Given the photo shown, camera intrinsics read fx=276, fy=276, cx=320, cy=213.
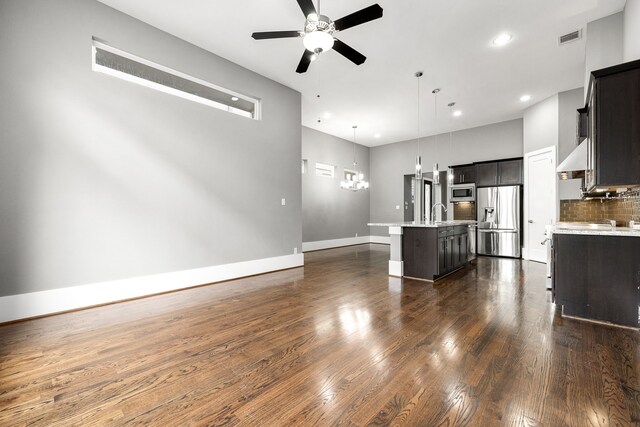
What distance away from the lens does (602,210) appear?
182 inches

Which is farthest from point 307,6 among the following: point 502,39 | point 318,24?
point 502,39

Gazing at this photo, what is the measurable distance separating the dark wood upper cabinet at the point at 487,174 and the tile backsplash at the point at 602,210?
5.94 ft

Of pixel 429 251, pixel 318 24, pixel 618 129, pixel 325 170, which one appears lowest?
pixel 429 251

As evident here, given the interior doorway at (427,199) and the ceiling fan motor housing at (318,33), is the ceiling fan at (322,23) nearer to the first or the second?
the ceiling fan motor housing at (318,33)

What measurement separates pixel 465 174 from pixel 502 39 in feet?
14.4

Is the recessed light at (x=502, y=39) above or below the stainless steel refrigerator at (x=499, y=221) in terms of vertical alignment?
above

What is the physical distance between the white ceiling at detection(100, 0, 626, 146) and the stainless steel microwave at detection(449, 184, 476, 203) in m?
2.03

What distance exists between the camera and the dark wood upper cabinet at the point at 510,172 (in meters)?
6.76

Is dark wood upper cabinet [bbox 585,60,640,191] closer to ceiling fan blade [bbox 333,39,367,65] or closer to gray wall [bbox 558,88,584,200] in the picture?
ceiling fan blade [bbox 333,39,367,65]

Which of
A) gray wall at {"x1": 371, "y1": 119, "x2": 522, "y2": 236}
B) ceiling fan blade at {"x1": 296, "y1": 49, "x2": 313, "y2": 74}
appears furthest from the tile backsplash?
ceiling fan blade at {"x1": 296, "y1": 49, "x2": 313, "y2": 74}

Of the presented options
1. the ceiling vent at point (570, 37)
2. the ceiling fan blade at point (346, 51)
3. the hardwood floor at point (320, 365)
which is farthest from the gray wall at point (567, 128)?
the ceiling fan blade at point (346, 51)

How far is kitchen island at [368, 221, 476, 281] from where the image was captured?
4379 mm

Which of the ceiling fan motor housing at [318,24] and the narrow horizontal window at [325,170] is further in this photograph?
the narrow horizontal window at [325,170]

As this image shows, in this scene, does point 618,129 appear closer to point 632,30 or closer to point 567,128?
point 632,30
